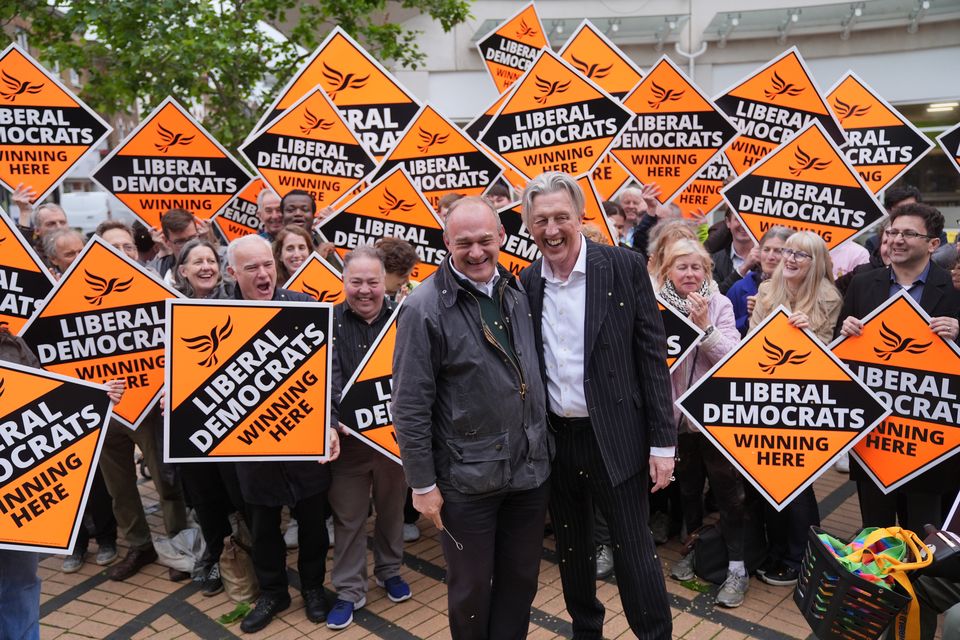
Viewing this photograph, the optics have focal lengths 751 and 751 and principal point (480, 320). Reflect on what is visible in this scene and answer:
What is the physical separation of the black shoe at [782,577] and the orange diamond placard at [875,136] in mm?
3598

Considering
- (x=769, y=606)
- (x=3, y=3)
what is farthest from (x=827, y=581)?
(x=3, y=3)

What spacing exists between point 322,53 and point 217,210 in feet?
5.75

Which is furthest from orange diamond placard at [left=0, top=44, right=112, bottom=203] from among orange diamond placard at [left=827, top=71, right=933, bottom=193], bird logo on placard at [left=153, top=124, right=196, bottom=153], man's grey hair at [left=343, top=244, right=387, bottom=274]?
orange diamond placard at [left=827, top=71, right=933, bottom=193]

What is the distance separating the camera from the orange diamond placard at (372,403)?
14.1 feet

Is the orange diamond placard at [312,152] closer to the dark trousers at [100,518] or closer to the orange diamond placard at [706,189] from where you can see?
the dark trousers at [100,518]

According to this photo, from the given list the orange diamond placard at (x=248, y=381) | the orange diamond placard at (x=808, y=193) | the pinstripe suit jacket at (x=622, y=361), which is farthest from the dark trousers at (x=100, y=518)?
the orange diamond placard at (x=808, y=193)

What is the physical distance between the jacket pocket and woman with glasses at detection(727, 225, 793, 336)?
2.92m

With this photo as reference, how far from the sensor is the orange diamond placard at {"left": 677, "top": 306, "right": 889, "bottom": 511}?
4.21m

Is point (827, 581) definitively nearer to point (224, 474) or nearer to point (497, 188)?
point (224, 474)

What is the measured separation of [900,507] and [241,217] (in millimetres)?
6291

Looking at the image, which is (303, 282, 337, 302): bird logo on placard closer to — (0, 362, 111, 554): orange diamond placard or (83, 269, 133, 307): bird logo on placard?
(83, 269, 133, 307): bird logo on placard

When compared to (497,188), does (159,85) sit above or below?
above

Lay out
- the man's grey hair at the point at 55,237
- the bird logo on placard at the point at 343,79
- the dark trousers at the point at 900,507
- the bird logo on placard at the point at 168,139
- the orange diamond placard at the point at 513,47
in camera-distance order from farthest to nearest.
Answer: the orange diamond placard at the point at 513,47
the bird logo on placard at the point at 343,79
the bird logo on placard at the point at 168,139
the man's grey hair at the point at 55,237
the dark trousers at the point at 900,507

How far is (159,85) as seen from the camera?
1010 cm
